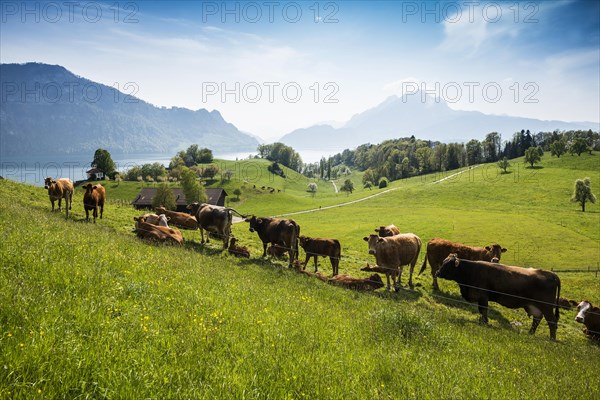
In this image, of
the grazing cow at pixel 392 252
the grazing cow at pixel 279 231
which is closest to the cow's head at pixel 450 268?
the grazing cow at pixel 392 252

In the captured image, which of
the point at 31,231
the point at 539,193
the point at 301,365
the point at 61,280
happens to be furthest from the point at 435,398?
the point at 539,193

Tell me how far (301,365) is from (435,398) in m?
2.11

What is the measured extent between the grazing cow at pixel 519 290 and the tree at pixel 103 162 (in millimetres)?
135084

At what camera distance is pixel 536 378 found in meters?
6.74

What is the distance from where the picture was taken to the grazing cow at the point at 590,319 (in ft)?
52.0

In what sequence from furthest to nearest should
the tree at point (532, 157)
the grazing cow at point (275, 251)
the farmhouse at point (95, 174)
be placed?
the tree at point (532, 157), the farmhouse at point (95, 174), the grazing cow at point (275, 251)

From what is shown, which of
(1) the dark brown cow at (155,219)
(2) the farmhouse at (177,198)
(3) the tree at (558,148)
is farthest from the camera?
(3) the tree at (558,148)

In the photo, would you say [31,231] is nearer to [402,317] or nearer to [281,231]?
[402,317]

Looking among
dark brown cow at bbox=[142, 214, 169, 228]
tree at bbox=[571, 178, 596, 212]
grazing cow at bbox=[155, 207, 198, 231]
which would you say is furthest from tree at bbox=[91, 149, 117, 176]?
tree at bbox=[571, 178, 596, 212]

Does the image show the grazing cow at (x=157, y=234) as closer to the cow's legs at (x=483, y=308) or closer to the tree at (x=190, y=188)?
the cow's legs at (x=483, y=308)

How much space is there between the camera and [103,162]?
4737 inches

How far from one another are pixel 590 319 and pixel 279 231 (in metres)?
17.9

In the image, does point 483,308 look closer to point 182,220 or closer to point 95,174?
point 182,220

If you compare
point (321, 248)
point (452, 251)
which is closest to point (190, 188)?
point (321, 248)
